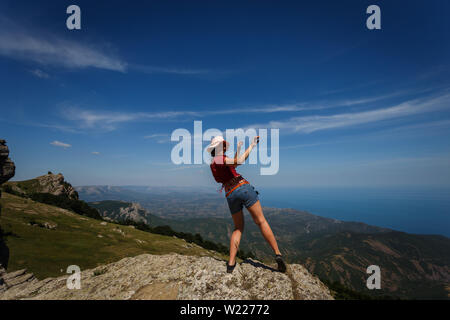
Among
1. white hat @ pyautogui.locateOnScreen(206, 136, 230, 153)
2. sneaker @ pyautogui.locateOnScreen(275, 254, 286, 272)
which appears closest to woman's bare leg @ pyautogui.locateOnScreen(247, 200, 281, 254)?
sneaker @ pyautogui.locateOnScreen(275, 254, 286, 272)

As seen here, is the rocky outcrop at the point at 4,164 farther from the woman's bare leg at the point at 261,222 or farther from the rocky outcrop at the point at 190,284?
the woman's bare leg at the point at 261,222

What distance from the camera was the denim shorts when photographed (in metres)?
5.59

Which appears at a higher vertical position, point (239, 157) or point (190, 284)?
point (239, 157)

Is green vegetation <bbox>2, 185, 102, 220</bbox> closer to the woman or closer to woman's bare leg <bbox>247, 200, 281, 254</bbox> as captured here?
the woman

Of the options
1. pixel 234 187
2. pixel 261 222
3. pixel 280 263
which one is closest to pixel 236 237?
pixel 261 222

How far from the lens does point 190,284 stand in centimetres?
544

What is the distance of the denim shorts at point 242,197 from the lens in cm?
559

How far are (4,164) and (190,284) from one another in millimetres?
23101

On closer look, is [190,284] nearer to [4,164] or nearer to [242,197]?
[242,197]

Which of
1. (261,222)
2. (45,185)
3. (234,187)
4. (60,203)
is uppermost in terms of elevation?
(234,187)

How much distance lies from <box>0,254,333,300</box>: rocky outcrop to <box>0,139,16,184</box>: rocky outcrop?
16.1 m
